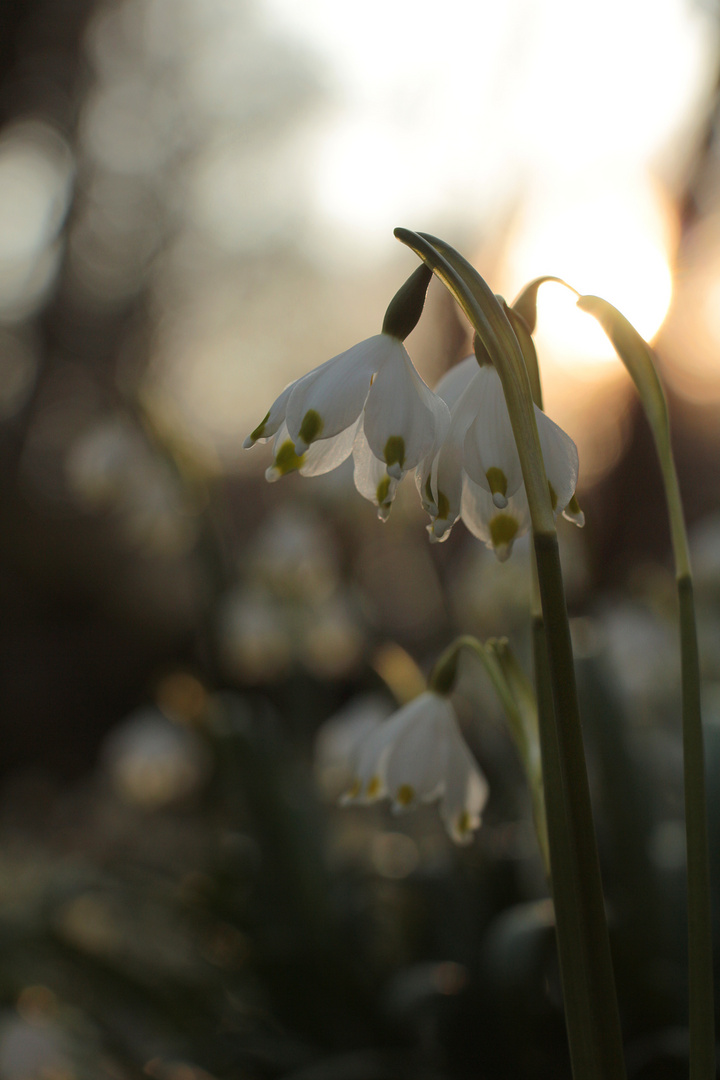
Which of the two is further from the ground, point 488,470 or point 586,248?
point 586,248

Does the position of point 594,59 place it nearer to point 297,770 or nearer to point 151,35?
point 297,770

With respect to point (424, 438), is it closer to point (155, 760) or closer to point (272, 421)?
point (272, 421)

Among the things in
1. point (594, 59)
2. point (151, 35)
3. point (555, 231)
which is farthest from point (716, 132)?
point (151, 35)

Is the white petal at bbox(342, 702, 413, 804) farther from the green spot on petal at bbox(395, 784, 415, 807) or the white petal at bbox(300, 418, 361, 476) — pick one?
the white petal at bbox(300, 418, 361, 476)

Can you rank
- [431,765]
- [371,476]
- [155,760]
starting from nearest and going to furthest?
[371,476] < [431,765] < [155,760]

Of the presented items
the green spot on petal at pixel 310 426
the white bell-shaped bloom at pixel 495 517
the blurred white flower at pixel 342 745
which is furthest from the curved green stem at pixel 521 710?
the blurred white flower at pixel 342 745

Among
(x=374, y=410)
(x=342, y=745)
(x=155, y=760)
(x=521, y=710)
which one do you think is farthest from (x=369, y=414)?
(x=155, y=760)

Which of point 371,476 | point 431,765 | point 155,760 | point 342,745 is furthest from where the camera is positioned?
point 155,760
